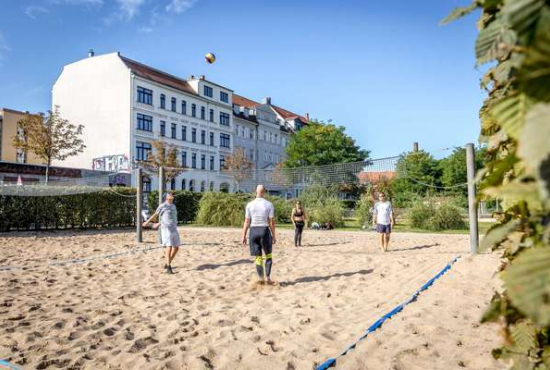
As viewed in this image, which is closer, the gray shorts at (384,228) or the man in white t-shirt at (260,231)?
the man in white t-shirt at (260,231)

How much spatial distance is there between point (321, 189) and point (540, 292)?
77.5ft

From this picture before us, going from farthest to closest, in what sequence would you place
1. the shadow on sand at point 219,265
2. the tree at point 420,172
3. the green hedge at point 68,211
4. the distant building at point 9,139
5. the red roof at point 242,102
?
the red roof at point 242,102 → the tree at point 420,172 → the distant building at point 9,139 → the green hedge at point 68,211 → the shadow on sand at point 219,265

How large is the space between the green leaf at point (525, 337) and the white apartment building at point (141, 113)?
36.1 metres

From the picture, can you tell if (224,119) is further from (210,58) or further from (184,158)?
(210,58)

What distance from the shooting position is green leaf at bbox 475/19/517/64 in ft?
3.00

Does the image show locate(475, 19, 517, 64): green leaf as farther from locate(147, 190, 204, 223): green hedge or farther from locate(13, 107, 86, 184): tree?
locate(13, 107, 86, 184): tree

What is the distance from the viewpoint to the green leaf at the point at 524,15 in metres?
0.65

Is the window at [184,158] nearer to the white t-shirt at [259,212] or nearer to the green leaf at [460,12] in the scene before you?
Result: the white t-shirt at [259,212]

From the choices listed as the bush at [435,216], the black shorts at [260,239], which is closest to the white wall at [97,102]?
the bush at [435,216]

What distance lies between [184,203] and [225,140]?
25.0m

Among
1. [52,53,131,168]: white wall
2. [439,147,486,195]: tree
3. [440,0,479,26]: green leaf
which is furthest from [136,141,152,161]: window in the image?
[440,0,479,26]: green leaf

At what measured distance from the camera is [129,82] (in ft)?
128

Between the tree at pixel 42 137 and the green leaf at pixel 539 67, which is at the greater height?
the tree at pixel 42 137

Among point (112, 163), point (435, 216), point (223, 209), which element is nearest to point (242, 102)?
point (112, 163)
